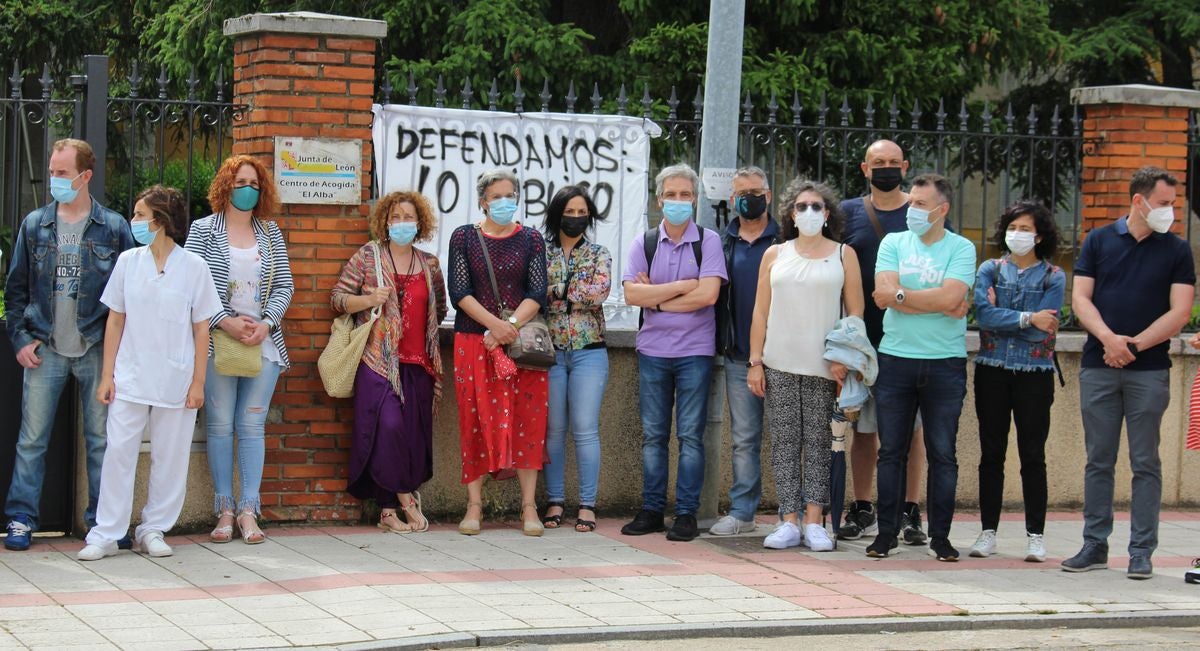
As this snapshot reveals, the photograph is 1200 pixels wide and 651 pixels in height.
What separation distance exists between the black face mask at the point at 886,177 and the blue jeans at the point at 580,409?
172cm

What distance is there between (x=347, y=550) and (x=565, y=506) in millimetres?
1683

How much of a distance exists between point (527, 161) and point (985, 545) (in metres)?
3.35

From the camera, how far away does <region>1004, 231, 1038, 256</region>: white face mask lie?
25.5 ft

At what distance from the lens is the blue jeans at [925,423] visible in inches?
306

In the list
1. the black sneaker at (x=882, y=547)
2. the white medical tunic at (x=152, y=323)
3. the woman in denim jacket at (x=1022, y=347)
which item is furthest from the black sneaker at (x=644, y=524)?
the white medical tunic at (x=152, y=323)

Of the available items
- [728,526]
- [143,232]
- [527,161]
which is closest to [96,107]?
[143,232]

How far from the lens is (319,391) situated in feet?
27.3

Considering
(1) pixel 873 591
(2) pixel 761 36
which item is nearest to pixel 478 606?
(1) pixel 873 591

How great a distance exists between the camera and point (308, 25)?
26.9 feet

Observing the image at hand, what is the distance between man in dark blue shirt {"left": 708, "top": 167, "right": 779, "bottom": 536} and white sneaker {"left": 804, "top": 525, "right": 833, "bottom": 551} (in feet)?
1.53

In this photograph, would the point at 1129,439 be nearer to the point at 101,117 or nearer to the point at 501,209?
the point at 501,209

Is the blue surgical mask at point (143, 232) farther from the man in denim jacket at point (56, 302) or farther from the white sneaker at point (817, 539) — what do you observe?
the white sneaker at point (817, 539)

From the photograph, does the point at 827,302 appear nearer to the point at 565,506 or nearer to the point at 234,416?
the point at 565,506

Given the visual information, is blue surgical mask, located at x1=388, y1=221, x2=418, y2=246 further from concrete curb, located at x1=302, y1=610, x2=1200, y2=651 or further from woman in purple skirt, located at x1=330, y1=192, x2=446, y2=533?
concrete curb, located at x1=302, y1=610, x2=1200, y2=651
